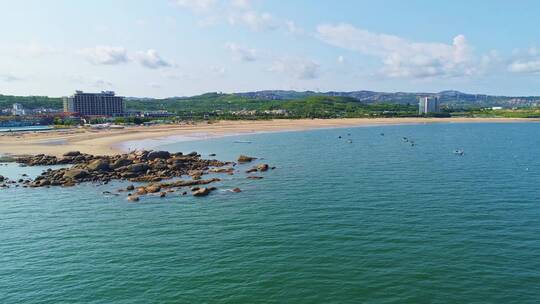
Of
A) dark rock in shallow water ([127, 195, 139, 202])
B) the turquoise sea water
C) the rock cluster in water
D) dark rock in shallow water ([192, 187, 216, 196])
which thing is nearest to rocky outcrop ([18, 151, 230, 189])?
the rock cluster in water

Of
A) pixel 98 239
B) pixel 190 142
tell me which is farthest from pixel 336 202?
pixel 190 142

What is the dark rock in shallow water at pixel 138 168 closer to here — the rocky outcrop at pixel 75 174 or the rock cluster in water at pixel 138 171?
the rock cluster in water at pixel 138 171

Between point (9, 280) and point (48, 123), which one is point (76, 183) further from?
point (48, 123)

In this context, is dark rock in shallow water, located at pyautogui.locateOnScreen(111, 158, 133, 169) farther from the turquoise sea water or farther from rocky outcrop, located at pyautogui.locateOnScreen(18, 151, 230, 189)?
the turquoise sea water

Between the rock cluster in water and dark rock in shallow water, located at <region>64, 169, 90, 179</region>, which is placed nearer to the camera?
the rock cluster in water

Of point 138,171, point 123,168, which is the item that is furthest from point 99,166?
point 138,171

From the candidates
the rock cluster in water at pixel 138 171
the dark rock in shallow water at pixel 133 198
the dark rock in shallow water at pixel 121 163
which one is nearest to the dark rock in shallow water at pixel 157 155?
the rock cluster in water at pixel 138 171
